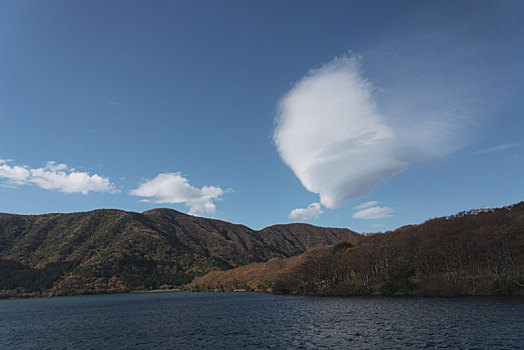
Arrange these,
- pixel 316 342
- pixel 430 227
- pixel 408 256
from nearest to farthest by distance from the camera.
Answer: pixel 316 342 → pixel 408 256 → pixel 430 227

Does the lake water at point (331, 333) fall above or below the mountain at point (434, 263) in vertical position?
below

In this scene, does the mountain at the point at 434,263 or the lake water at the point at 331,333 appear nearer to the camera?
the lake water at the point at 331,333

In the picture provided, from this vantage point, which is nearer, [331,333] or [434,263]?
[331,333]

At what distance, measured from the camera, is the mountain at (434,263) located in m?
103

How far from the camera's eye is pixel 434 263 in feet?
426

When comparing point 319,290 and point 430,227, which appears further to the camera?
point 430,227

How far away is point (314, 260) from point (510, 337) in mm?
126586

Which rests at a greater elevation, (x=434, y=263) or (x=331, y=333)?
(x=434, y=263)

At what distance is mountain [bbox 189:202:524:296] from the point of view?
10316 centimetres

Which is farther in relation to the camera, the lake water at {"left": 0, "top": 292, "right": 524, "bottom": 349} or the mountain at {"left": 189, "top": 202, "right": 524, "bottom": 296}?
the mountain at {"left": 189, "top": 202, "right": 524, "bottom": 296}

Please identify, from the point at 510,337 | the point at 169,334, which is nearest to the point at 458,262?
the point at 510,337

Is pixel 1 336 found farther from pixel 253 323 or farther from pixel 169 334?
pixel 253 323

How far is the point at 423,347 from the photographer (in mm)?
38125

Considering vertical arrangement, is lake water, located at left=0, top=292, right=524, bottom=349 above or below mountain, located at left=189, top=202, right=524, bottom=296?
below
